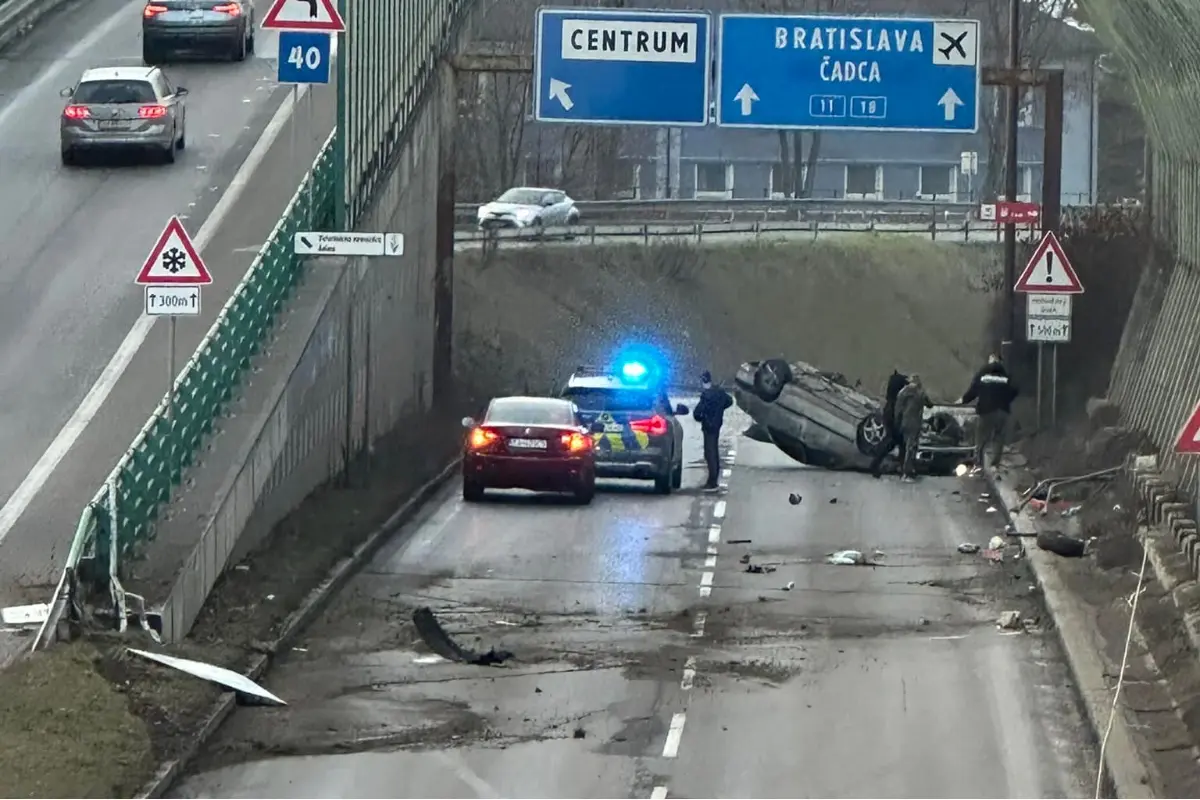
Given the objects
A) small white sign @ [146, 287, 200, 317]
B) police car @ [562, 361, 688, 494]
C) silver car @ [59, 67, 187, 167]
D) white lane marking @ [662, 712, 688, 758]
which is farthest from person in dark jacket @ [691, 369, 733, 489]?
white lane marking @ [662, 712, 688, 758]

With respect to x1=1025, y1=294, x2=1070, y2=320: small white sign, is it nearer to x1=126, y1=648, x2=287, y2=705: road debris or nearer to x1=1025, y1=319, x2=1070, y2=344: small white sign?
x1=1025, y1=319, x2=1070, y2=344: small white sign

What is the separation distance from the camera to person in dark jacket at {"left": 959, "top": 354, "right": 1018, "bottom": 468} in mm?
31344

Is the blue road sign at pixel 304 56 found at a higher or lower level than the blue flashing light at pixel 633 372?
higher

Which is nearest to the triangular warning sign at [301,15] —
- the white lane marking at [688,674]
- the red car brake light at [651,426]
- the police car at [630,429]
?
the white lane marking at [688,674]

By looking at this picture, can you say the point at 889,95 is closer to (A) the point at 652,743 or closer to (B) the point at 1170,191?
(B) the point at 1170,191

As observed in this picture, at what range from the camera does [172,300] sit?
18234 mm

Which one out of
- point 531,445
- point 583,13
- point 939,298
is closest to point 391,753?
point 531,445

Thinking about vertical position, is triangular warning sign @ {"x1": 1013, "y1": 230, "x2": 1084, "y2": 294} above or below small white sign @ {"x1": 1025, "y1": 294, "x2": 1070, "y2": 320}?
above

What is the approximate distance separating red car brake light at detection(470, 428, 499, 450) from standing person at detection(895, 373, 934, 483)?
7369 millimetres

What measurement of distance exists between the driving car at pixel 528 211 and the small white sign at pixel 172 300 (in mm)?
36834

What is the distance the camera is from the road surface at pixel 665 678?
13.2 metres

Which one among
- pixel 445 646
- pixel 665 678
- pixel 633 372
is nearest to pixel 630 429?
pixel 633 372

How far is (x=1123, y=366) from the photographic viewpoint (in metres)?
32.3

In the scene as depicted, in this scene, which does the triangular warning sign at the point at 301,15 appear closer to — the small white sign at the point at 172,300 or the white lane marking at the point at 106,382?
the white lane marking at the point at 106,382
